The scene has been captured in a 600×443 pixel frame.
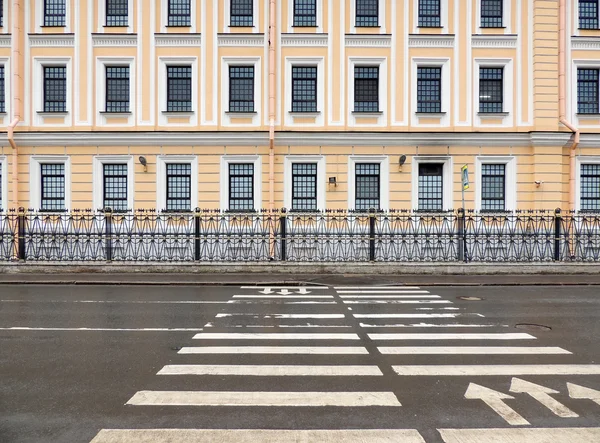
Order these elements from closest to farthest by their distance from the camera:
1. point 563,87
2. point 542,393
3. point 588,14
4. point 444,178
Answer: point 542,393
point 563,87
point 444,178
point 588,14

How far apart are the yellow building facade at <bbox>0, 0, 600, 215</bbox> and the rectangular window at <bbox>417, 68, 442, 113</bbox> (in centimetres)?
29

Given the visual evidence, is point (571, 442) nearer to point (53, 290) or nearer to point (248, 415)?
point (248, 415)

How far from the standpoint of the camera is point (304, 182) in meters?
22.0

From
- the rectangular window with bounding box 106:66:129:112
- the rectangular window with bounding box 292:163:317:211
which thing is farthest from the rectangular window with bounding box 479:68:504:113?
the rectangular window with bounding box 106:66:129:112

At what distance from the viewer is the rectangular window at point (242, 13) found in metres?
22.0

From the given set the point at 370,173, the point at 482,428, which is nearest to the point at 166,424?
the point at 482,428

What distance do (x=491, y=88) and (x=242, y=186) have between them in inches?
513

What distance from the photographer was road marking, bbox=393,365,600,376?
19.1 feet

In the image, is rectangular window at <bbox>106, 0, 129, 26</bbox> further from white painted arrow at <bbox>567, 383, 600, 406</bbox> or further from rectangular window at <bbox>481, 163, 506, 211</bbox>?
white painted arrow at <bbox>567, 383, 600, 406</bbox>

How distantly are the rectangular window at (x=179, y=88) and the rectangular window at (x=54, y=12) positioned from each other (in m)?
5.63

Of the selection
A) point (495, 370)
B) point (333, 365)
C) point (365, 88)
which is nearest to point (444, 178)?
point (365, 88)

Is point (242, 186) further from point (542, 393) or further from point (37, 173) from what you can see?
point (542, 393)

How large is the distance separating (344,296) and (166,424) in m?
8.23

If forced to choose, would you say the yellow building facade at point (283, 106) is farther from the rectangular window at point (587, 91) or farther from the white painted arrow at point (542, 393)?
the white painted arrow at point (542, 393)
